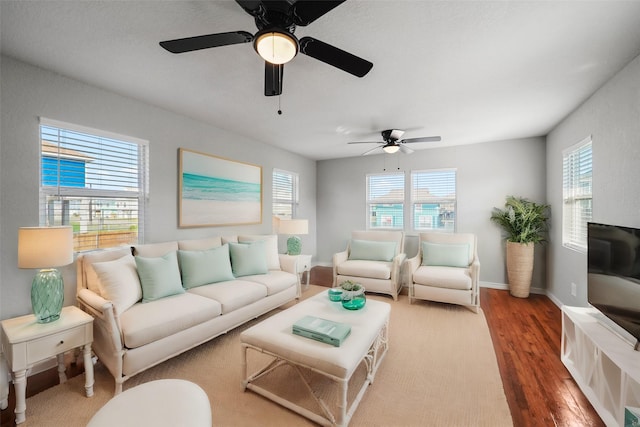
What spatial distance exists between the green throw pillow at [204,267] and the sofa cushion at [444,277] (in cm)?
247

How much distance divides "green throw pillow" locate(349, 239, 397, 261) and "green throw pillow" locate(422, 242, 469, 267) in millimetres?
519

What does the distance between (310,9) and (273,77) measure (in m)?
0.56

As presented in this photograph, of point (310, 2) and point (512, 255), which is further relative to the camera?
point (512, 255)

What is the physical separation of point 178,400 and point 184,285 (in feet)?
5.47

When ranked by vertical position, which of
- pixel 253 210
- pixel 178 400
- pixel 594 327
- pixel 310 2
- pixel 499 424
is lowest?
pixel 499 424

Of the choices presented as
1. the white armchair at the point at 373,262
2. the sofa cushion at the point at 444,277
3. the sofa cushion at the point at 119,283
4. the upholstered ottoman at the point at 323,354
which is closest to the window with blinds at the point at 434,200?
the white armchair at the point at 373,262

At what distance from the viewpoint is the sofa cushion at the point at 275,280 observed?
3.15 metres

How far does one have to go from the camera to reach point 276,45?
1.44 meters

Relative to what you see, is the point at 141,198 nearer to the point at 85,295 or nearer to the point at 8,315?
the point at 85,295

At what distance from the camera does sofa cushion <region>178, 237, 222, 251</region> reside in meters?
3.08

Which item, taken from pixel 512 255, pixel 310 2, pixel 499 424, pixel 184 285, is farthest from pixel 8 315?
pixel 512 255

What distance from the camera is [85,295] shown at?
219cm

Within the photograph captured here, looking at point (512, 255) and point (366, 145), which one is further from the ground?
point (366, 145)

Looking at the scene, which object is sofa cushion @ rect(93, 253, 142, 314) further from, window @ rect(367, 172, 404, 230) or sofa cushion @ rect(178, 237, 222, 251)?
window @ rect(367, 172, 404, 230)
